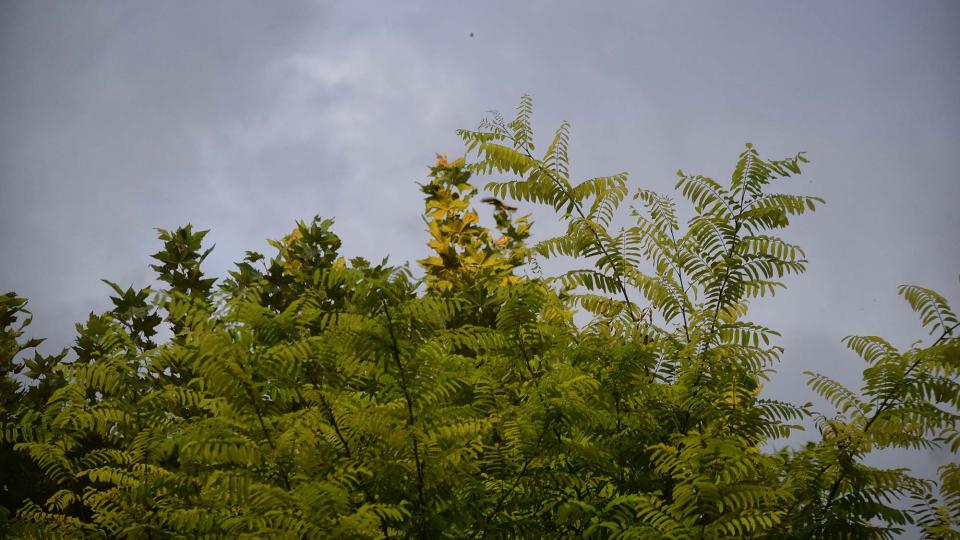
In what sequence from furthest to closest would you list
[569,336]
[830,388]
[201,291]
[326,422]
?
[201,291] → [569,336] → [830,388] → [326,422]

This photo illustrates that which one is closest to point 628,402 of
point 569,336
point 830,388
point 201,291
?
point 569,336

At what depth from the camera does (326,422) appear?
9.43ft

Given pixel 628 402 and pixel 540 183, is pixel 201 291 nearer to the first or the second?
pixel 540 183

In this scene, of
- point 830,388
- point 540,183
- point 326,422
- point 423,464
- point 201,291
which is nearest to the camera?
point 423,464

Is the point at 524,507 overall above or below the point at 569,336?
below

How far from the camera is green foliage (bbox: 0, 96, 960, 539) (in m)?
2.48

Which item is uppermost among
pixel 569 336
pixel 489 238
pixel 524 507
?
pixel 489 238

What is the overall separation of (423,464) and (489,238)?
4.14 meters

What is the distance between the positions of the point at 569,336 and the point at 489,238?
3222 mm

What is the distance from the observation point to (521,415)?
9.08ft

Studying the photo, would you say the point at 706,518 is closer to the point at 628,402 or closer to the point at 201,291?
the point at 628,402

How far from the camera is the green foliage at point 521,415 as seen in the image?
2477 millimetres

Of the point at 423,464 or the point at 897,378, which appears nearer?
the point at 423,464

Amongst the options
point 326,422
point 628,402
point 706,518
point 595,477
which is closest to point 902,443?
point 706,518
